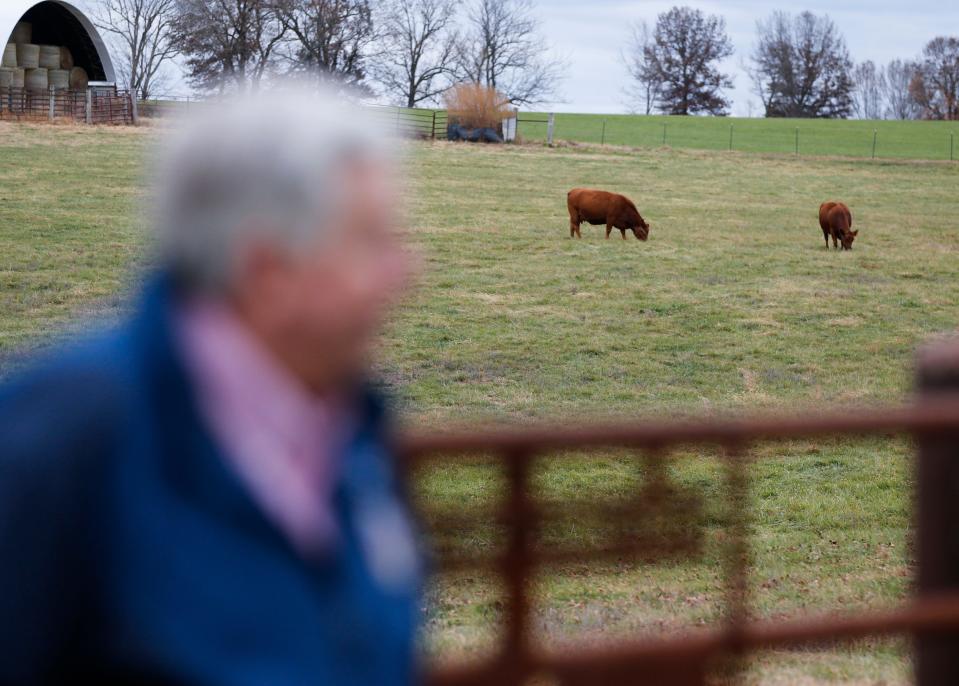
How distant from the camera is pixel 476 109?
1731 inches

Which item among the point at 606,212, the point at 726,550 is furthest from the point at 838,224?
the point at 726,550

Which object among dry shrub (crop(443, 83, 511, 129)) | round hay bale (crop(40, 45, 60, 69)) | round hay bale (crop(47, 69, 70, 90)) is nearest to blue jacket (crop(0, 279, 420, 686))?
dry shrub (crop(443, 83, 511, 129))

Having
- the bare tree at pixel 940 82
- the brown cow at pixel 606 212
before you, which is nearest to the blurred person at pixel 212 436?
the brown cow at pixel 606 212

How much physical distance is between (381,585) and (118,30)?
201 feet

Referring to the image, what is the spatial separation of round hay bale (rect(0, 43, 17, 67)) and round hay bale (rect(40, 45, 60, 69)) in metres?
1.35

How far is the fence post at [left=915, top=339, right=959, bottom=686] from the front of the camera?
2.70 m

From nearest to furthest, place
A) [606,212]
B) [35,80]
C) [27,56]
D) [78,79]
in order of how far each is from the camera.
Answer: [606,212], [35,80], [27,56], [78,79]

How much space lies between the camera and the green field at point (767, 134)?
1918 inches

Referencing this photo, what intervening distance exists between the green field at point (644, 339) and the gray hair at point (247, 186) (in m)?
1.04

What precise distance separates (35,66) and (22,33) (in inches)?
92.2

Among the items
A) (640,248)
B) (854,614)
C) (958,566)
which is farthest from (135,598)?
(640,248)

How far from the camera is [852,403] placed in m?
10.7

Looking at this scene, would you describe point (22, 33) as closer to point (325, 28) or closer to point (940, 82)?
point (325, 28)

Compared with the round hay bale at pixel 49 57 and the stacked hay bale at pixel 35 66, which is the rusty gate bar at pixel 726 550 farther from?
the round hay bale at pixel 49 57
